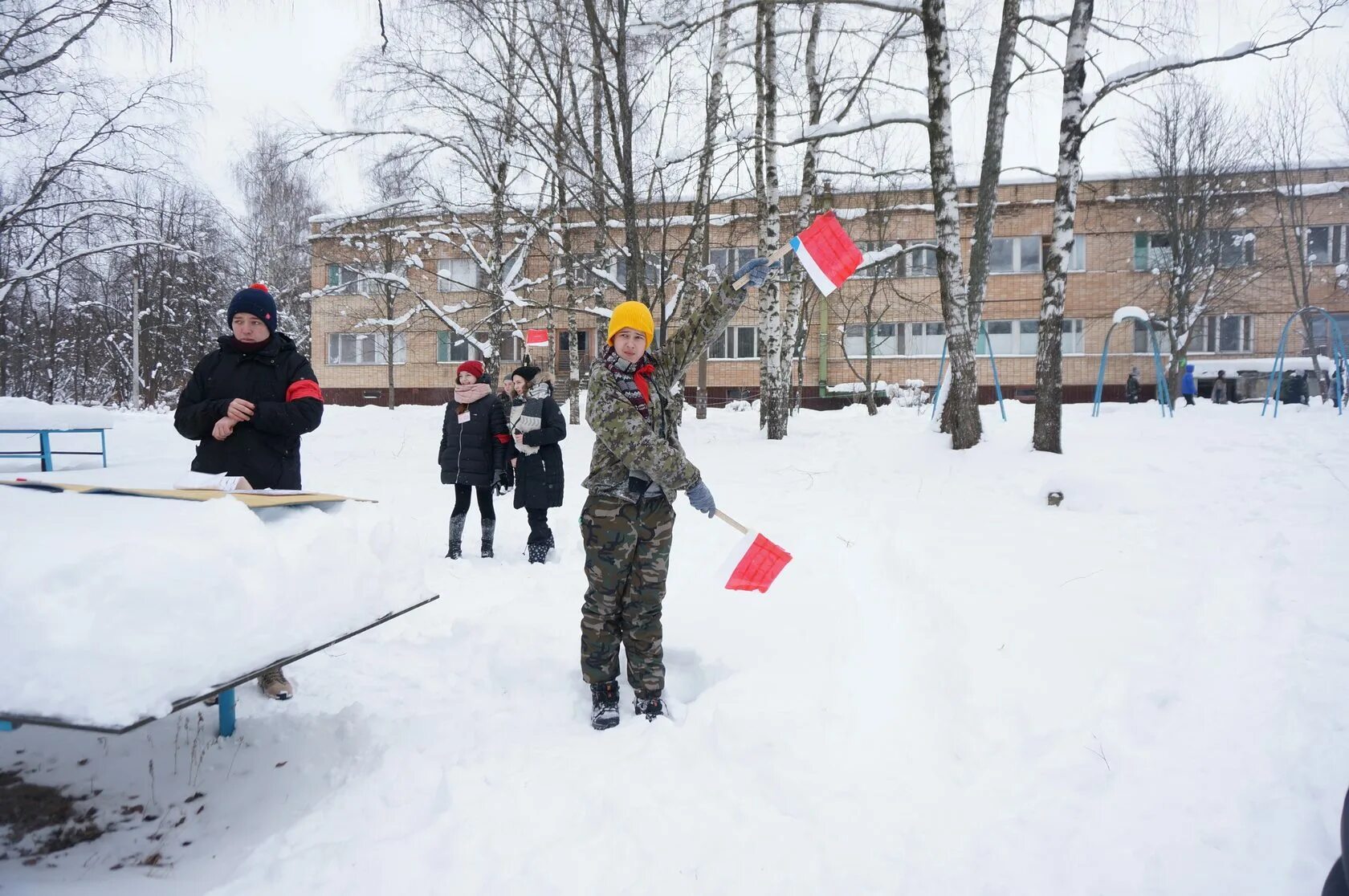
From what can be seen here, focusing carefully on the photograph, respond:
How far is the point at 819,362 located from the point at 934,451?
1989 centimetres

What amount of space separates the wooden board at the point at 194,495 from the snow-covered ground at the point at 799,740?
17 centimetres

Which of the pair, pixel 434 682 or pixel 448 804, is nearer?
pixel 448 804

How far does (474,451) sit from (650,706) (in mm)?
3359

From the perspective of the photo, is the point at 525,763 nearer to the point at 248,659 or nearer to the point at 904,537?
the point at 248,659

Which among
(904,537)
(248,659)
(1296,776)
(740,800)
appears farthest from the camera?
(904,537)

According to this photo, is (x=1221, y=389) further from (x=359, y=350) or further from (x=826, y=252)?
(x=359, y=350)

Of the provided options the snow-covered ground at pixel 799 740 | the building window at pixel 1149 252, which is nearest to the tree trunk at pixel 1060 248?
the snow-covered ground at pixel 799 740

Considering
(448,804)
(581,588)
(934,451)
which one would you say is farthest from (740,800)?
(934,451)

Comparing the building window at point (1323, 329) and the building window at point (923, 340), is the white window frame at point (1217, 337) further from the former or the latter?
the building window at point (923, 340)

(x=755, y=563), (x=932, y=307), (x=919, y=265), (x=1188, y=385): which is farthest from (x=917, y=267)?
(x=755, y=563)

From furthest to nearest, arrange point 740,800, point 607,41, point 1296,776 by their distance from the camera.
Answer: point 607,41 < point 740,800 < point 1296,776

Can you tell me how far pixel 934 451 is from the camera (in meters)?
9.14

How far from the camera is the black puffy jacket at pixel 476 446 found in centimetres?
601

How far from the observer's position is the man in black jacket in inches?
135
